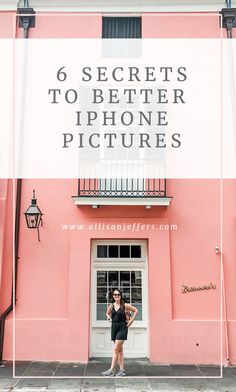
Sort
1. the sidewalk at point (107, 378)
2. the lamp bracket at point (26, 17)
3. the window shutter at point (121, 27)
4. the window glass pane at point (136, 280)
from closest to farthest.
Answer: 1. the sidewalk at point (107, 378)
2. the window glass pane at point (136, 280)
3. the lamp bracket at point (26, 17)
4. the window shutter at point (121, 27)

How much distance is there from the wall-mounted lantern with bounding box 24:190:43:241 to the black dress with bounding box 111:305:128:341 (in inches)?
106

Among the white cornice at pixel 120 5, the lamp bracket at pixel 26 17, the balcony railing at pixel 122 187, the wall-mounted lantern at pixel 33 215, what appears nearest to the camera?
the wall-mounted lantern at pixel 33 215

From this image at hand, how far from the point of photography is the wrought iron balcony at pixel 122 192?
9570 mm

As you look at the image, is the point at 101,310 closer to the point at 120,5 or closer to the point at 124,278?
the point at 124,278

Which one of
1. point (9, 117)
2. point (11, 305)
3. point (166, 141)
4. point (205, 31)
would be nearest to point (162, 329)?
point (11, 305)

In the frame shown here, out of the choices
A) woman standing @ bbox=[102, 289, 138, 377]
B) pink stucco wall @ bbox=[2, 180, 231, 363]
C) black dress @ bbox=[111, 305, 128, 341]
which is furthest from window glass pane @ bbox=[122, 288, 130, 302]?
black dress @ bbox=[111, 305, 128, 341]

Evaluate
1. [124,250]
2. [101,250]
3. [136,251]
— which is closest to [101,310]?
[101,250]

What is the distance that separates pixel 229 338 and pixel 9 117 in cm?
713

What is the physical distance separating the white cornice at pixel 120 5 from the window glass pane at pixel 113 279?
6492 millimetres

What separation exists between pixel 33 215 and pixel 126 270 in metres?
2.54

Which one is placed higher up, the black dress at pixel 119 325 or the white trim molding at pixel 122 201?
the white trim molding at pixel 122 201

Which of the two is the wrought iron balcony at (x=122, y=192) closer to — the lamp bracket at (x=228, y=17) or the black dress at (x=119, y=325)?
the black dress at (x=119, y=325)

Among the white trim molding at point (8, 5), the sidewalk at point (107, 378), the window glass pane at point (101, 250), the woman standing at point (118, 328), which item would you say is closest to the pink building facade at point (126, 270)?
the window glass pane at point (101, 250)

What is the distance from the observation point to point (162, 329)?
9.39m
